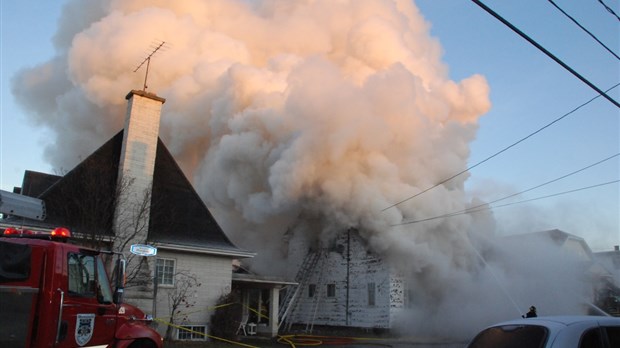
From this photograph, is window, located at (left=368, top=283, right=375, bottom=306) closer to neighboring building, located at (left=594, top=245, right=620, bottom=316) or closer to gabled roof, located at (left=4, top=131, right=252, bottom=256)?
gabled roof, located at (left=4, top=131, right=252, bottom=256)

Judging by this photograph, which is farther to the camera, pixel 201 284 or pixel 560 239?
pixel 560 239

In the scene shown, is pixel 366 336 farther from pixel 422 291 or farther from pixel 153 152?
pixel 153 152

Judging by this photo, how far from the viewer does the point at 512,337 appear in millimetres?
4742

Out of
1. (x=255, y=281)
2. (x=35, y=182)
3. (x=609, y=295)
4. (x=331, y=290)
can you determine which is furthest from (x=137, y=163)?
(x=609, y=295)

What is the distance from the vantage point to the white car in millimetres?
4363

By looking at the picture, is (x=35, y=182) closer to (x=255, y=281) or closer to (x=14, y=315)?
(x=255, y=281)

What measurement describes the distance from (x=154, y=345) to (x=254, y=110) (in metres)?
17.8

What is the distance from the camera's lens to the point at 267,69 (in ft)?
86.0

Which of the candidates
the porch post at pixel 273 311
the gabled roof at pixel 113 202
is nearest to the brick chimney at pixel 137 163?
the gabled roof at pixel 113 202

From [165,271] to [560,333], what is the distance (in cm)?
1322

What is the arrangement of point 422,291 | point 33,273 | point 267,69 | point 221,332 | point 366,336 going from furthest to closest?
1. point 267,69
2. point 422,291
3. point 366,336
4. point 221,332
5. point 33,273

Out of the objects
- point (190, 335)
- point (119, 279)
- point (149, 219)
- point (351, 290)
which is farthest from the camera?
point (351, 290)

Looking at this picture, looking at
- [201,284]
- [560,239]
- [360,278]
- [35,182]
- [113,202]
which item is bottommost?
[201,284]

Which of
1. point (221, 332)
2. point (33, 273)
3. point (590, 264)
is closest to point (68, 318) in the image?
point (33, 273)
